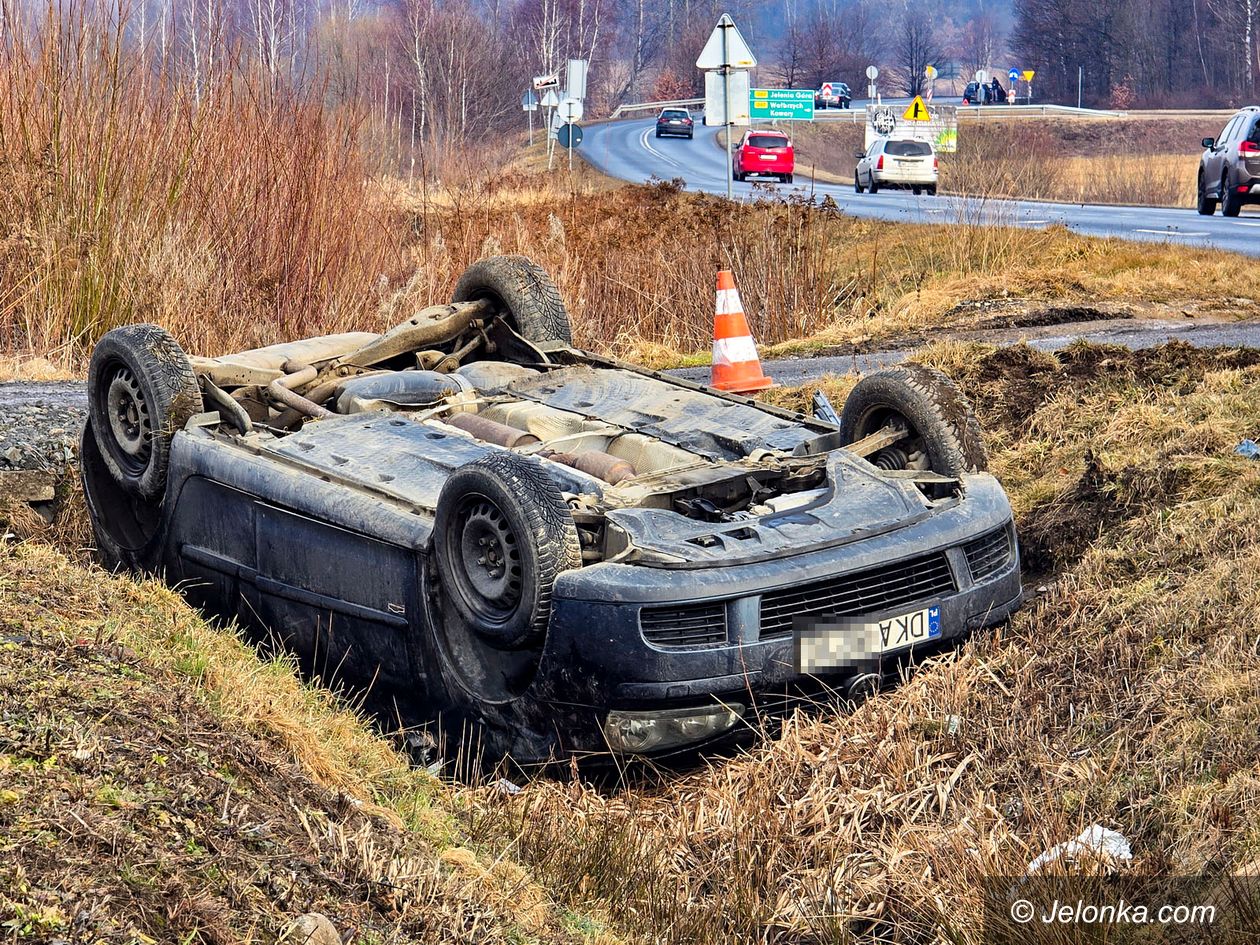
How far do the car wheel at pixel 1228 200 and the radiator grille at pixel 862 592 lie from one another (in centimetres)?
2028

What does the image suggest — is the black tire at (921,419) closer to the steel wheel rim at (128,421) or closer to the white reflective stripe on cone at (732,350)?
the steel wheel rim at (128,421)

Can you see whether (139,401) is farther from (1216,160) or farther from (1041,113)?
(1041,113)

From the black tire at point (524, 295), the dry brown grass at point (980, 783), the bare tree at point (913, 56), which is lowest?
the dry brown grass at point (980, 783)

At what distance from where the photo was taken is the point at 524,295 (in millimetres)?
7234

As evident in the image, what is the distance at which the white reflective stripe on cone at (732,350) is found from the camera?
360 inches

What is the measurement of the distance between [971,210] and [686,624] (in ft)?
39.5

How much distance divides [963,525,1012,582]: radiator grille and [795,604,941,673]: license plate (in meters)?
0.39

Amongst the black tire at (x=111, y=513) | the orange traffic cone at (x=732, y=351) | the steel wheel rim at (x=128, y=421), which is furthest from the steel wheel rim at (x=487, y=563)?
A: the orange traffic cone at (x=732, y=351)

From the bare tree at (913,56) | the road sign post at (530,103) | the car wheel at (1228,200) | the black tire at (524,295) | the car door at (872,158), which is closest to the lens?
the black tire at (524,295)

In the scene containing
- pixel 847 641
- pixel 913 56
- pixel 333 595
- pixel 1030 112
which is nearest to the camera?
pixel 847 641

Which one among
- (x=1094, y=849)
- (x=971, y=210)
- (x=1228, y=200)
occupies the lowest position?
(x=1094, y=849)

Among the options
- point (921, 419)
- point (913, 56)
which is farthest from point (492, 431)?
point (913, 56)

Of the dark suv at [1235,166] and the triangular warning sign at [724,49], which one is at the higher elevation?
the triangular warning sign at [724,49]

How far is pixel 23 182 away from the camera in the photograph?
33.1 ft
